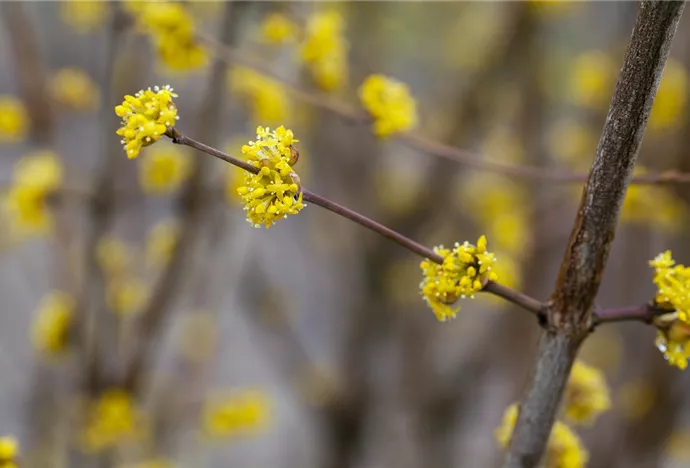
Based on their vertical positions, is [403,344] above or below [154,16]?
above

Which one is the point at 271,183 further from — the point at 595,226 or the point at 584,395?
the point at 584,395

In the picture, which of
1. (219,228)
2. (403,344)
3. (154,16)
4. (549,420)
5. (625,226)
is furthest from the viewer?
(403,344)

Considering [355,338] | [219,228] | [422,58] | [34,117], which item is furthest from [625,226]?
[34,117]

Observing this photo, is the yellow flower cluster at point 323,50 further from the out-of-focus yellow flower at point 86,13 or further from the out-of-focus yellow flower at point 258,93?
the out-of-focus yellow flower at point 86,13

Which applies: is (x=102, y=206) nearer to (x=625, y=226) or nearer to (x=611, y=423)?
(x=625, y=226)

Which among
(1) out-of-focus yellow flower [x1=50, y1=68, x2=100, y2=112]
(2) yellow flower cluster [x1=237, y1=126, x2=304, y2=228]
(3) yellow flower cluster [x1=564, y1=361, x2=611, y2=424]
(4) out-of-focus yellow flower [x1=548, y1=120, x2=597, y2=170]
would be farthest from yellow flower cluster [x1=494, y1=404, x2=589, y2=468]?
(4) out-of-focus yellow flower [x1=548, y1=120, x2=597, y2=170]

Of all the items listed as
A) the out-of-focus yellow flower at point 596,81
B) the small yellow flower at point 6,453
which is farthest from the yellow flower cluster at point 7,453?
the out-of-focus yellow flower at point 596,81
